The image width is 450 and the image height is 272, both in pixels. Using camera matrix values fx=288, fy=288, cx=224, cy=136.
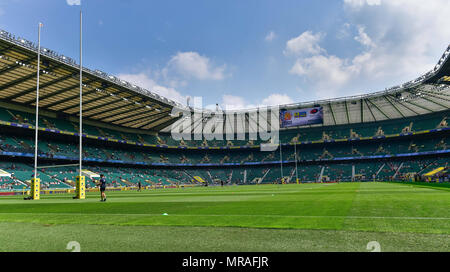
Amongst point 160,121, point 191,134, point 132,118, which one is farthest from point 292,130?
point 132,118

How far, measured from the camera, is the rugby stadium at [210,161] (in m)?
5.73

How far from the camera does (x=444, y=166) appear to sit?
56.2 m

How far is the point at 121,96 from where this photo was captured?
51500mm

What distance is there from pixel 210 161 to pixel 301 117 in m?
29.8

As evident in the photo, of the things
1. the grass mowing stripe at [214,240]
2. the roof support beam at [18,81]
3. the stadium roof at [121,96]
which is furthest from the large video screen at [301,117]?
the grass mowing stripe at [214,240]

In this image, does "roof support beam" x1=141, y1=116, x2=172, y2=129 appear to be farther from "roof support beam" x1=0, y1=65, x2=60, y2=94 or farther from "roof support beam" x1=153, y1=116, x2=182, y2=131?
"roof support beam" x1=0, y1=65, x2=60, y2=94

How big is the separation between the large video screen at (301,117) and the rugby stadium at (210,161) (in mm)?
256

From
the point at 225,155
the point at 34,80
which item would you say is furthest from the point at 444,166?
the point at 34,80

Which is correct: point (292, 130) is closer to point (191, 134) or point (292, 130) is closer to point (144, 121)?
point (191, 134)

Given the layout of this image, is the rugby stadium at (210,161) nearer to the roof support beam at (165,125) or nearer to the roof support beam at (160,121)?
the roof support beam at (165,125)

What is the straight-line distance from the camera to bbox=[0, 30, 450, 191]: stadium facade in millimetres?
43875

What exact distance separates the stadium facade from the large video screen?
33 cm
